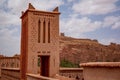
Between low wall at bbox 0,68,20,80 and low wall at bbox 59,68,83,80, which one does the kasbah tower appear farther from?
low wall at bbox 0,68,20,80

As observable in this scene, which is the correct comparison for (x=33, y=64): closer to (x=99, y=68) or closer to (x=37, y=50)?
(x=37, y=50)

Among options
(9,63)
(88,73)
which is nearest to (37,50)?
(88,73)

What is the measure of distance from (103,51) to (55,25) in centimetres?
5237

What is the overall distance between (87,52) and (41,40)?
4852 cm

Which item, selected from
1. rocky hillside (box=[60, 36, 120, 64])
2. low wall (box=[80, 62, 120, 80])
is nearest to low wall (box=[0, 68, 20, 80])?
low wall (box=[80, 62, 120, 80])

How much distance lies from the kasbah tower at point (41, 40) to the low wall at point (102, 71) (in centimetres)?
742

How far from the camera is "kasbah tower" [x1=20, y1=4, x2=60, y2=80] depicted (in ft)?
47.9

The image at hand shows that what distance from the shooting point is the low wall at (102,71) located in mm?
6220

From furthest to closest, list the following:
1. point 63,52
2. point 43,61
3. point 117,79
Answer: point 63,52, point 43,61, point 117,79

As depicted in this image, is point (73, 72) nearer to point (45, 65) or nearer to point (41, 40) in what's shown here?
point (45, 65)

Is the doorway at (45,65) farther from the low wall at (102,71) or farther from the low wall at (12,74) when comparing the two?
the low wall at (102,71)

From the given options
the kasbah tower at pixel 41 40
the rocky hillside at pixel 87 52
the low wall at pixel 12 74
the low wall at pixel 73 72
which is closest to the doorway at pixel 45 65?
the kasbah tower at pixel 41 40

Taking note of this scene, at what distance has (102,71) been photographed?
672 centimetres

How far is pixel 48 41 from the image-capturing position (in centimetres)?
1516
